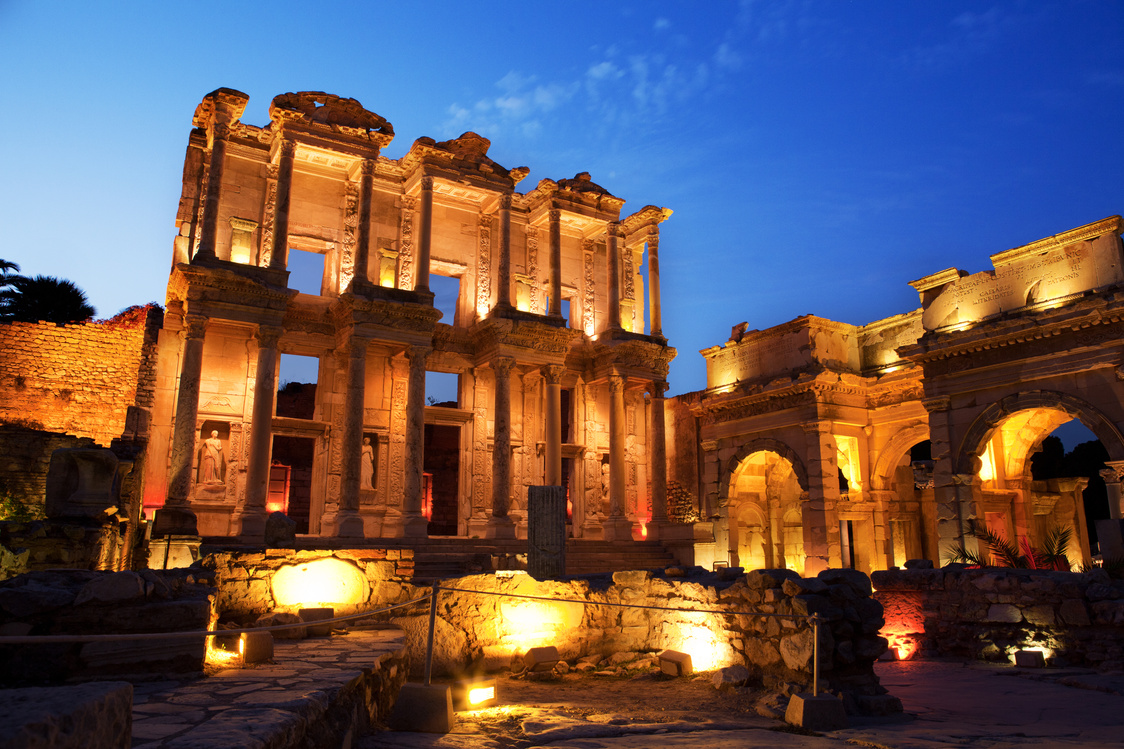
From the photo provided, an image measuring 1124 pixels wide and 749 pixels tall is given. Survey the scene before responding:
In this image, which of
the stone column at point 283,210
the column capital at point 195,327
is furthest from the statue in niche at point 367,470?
the stone column at point 283,210

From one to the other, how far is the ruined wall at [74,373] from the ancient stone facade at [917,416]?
54.1 ft

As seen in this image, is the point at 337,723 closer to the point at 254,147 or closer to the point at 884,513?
the point at 254,147

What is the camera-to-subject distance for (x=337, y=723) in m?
5.35

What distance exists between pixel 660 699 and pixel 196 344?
13032 millimetres

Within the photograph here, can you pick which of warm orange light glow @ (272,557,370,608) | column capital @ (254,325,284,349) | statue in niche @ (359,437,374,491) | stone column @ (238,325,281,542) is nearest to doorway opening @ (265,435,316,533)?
statue in niche @ (359,437,374,491)

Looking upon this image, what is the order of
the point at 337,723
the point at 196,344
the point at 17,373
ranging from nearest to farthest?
1. the point at 337,723
2. the point at 196,344
3. the point at 17,373

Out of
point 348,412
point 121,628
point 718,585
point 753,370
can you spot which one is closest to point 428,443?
point 348,412

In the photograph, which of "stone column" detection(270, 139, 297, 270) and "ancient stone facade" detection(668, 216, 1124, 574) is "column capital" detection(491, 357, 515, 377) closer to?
"stone column" detection(270, 139, 297, 270)

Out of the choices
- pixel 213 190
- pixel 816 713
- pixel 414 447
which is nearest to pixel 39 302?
pixel 213 190

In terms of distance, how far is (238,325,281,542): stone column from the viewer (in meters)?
17.0

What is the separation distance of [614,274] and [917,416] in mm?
9625

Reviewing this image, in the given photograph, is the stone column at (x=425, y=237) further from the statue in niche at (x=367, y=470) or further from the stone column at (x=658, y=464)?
the stone column at (x=658, y=464)

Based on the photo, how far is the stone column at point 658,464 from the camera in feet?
72.0

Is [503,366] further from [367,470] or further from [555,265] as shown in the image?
[367,470]
